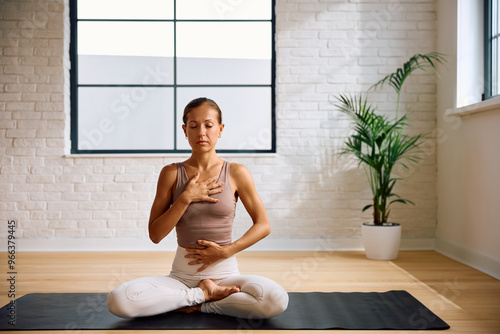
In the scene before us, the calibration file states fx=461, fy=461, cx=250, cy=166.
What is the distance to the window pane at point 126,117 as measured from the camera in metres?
4.02

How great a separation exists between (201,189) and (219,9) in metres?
2.54

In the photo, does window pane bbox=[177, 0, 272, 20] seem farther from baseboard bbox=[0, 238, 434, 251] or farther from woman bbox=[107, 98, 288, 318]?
woman bbox=[107, 98, 288, 318]

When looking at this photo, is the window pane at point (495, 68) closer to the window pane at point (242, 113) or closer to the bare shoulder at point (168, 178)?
the window pane at point (242, 113)

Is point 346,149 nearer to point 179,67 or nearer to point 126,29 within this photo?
point 179,67

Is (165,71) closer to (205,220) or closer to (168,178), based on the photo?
(168,178)

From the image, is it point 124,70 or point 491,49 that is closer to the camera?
point 491,49

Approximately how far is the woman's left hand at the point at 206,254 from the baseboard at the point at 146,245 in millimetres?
1913

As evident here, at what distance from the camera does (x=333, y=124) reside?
3893 mm

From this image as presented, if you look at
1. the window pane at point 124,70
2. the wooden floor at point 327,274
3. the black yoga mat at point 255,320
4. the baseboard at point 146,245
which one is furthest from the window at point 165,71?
the black yoga mat at point 255,320

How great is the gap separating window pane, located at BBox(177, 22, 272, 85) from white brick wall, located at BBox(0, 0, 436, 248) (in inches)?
8.3

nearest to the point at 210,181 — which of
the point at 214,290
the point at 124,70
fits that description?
the point at 214,290

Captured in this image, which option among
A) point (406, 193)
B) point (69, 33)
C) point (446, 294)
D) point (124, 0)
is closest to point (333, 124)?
point (406, 193)

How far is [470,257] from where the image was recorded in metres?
3.22

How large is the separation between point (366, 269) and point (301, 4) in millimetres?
2238
